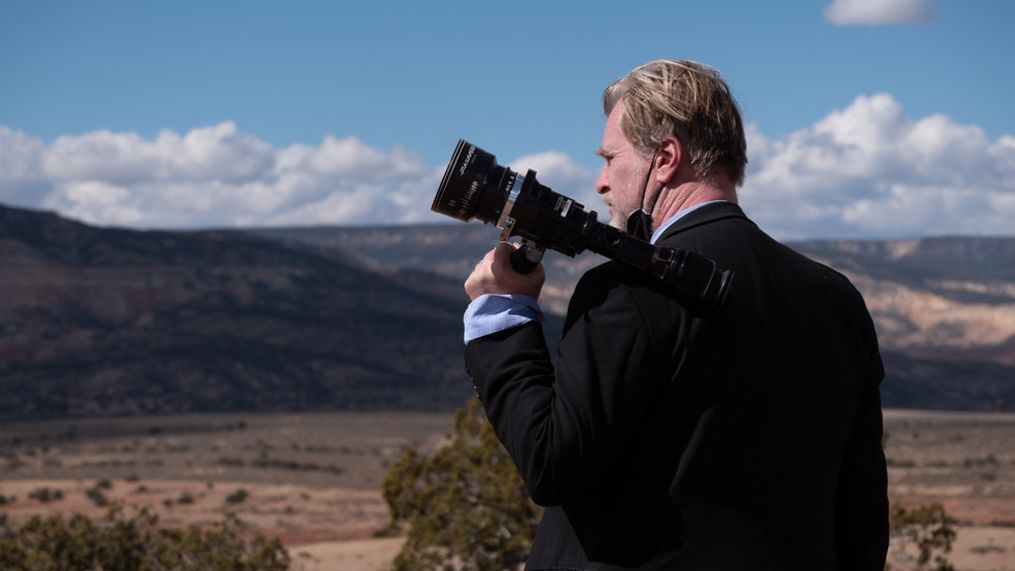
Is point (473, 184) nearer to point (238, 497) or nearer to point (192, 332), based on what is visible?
point (238, 497)

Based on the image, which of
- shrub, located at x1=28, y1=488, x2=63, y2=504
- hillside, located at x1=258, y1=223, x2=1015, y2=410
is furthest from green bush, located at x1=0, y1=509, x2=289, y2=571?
hillside, located at x1=258, y1=223, x2=1015, y2=410

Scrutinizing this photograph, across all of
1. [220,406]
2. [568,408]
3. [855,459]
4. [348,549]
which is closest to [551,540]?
[568,408]

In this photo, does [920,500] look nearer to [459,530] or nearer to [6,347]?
[459,530]

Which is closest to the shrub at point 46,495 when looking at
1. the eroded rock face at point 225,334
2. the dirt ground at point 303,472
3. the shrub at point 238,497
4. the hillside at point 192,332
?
the dirt ground at point 303,472

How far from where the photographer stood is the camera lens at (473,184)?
7.61ft

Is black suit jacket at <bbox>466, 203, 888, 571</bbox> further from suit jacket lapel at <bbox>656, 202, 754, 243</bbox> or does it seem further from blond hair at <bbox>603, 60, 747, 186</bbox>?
blond hair at <bbox>603, 60, 747, 186</bbox>

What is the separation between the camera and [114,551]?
482 inches

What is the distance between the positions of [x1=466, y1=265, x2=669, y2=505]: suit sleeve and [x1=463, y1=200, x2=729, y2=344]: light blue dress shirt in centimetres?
12

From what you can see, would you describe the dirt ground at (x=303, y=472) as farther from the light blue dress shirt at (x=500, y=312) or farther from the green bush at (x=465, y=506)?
the light blue dress shirt at (x=500, y=312)

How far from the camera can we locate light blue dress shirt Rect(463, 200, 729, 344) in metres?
2.29

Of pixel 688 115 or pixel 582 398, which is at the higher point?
pixel 688 115

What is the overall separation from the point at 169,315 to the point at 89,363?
22.4 feet

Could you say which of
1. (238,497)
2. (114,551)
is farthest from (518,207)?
(238,497)

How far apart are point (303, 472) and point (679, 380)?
34.8 metres
